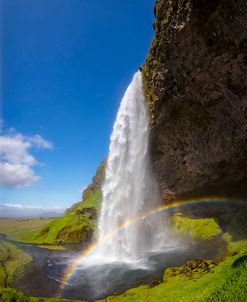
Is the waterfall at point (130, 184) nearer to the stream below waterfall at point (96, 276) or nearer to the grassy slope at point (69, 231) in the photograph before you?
the stream below waterfall at point (96, 276)

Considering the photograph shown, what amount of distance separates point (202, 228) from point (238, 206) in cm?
629

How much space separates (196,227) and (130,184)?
12.3m

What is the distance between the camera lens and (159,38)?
3466 centimetres

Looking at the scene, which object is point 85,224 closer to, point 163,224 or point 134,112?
point 163,224

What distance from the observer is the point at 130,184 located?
45125mm

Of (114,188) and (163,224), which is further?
(163,224)

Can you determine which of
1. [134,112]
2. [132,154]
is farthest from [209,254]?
[134,112]

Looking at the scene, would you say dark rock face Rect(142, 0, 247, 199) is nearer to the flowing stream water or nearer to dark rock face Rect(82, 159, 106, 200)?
the flowing stream water

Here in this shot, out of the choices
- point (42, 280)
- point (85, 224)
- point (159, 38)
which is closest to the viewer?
point (42, 280)

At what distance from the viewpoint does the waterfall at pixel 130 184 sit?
43.4 metres

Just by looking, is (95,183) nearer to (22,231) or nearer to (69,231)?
(22,231)

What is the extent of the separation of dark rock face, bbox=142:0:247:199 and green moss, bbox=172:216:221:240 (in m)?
5.39

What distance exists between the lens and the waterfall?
43375 millimetres

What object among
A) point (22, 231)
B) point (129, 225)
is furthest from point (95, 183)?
point (129, 225)
